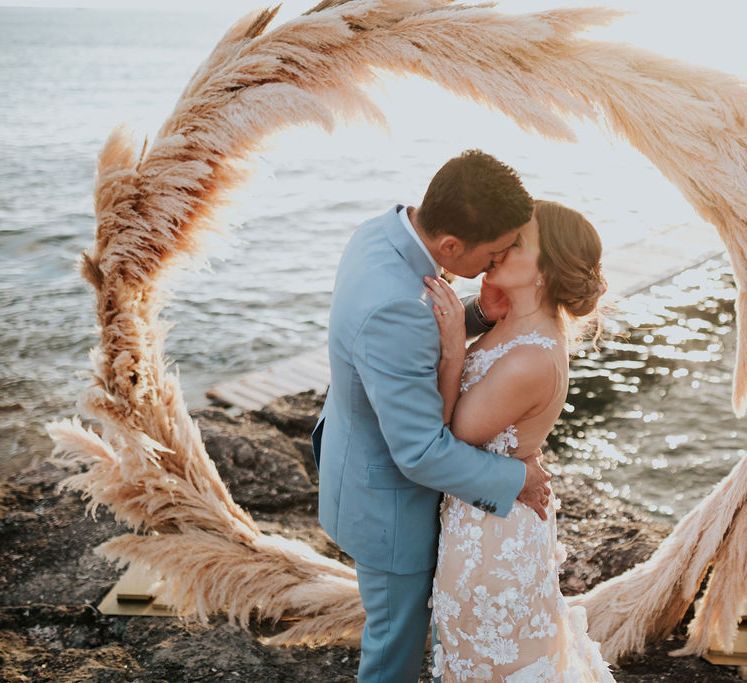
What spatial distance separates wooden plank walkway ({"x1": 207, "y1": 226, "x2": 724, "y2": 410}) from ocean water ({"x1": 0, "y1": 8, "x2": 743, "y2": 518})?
0.23m

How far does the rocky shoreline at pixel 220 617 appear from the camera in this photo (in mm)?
3207

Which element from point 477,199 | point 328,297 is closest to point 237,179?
point 477,199

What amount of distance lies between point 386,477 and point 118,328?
1249 mm

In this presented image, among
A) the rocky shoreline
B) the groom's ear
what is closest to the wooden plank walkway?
the rocky shoreline

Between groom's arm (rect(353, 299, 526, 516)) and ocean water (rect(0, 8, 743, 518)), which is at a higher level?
groom's arm (rect(353, 299, 526, 516))

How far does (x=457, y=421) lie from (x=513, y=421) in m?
0.17

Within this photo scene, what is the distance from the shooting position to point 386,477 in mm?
2445

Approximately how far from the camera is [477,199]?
220 centimetres

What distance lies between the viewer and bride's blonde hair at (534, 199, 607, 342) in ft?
7.76

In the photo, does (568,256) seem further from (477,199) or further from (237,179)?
(237,179)

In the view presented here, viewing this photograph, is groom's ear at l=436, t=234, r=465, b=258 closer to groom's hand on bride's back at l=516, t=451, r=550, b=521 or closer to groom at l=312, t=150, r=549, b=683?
groom at l=312, t=150, r=549, b=683

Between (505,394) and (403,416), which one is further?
(505,394)

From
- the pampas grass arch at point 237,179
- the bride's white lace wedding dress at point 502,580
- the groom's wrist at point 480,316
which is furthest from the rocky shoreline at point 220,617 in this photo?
the groom's wrist at point 480,316

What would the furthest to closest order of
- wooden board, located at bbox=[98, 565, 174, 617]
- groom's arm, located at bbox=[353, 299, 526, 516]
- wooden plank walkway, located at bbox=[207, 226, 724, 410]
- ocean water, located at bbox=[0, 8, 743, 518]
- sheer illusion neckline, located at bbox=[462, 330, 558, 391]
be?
wooden plank walkway, located at bbox=[207, 226, 724, 410] < ocean water, located at bbox=[0, 8, 743, 518] < wooden board, located at bbox=[98, 565, 174, 617] < sheer illusion neckline, located at bbox=[462, 330, 558, 391] < groom's arm, located at bbox=[353, 299, 526, 516]
